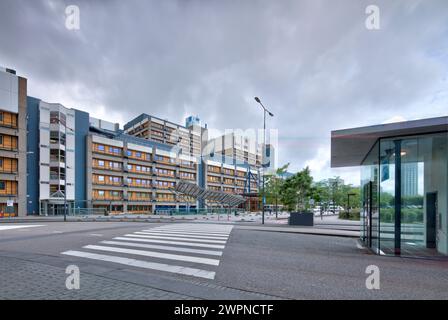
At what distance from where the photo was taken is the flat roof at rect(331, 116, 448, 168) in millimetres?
9258

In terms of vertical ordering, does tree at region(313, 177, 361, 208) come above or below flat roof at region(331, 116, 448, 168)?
below

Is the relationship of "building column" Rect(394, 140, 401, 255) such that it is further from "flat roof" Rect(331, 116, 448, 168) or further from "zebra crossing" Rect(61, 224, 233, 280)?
"zebra crossing" Rect(61, 224, 233, 280)

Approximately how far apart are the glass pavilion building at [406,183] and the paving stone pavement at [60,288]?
904cm

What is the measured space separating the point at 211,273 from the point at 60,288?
11.2ft

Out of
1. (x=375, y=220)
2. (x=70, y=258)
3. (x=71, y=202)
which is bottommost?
(x=71, y=202)

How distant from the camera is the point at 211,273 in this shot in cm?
698

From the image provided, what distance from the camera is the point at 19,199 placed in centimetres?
4247

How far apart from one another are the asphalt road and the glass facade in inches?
53.5

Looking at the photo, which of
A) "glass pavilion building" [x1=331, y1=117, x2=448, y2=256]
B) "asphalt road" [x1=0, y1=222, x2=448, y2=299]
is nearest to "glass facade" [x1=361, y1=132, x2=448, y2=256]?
"glass pavilion building" [x1=331, y1=117, x2=448, y2=256]

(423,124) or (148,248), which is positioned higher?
(423,124)
